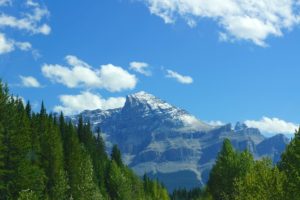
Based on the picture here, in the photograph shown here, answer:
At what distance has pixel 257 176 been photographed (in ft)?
148

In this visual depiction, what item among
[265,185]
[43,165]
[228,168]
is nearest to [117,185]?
[43,165]

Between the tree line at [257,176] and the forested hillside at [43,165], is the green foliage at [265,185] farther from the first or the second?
the forested hillside at [43,165]

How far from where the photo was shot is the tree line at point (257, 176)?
43.0m

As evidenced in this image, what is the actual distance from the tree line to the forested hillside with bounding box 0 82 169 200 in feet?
58.4

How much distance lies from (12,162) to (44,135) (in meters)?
25.6

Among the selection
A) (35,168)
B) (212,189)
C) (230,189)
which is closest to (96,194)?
(212,189)

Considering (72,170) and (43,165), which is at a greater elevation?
(72,170)

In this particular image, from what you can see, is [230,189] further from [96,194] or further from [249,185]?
[249,185]

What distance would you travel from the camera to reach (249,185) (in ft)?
147

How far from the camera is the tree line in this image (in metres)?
43.0

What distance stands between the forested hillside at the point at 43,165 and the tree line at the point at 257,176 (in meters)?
17.8

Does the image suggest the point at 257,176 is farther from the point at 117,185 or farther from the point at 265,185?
the point at 117,185

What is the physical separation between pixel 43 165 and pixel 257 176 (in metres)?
50.2

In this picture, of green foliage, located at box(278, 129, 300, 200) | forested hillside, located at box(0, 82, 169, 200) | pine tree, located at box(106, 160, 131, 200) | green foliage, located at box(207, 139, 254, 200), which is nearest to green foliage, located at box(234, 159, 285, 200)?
green foliage, located at box(278, 129, 300, 200)
